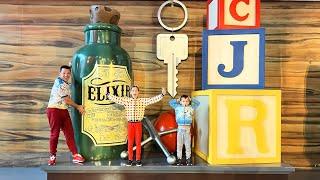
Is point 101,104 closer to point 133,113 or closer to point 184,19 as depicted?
point 133,113

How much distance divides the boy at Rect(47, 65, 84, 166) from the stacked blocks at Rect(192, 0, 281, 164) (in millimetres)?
282

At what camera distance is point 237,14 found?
890 mm

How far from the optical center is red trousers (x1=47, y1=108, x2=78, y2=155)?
2.65 feet

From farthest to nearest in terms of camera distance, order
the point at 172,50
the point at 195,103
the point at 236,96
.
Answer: the point at 172,50 < the point at 195,103 < the point at 236,96

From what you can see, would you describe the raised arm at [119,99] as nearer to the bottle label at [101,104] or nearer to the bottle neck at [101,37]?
the bottle label at [101,104]

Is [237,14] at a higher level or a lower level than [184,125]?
higher

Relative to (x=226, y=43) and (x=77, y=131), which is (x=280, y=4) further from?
(x=77, y=131)

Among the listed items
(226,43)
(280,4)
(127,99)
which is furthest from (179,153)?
(280,4)

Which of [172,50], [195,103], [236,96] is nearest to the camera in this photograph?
[236,96]

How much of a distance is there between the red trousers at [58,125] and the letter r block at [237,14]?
0.40 m

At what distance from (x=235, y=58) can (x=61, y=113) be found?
40 cm

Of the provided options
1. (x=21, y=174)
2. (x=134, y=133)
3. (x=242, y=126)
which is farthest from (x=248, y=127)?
(x=21, y=174)

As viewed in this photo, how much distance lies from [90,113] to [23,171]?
29cm

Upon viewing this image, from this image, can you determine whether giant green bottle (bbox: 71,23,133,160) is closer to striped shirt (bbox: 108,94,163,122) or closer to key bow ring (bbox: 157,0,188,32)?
striped shirt (bbox: 108,94,163,122)
